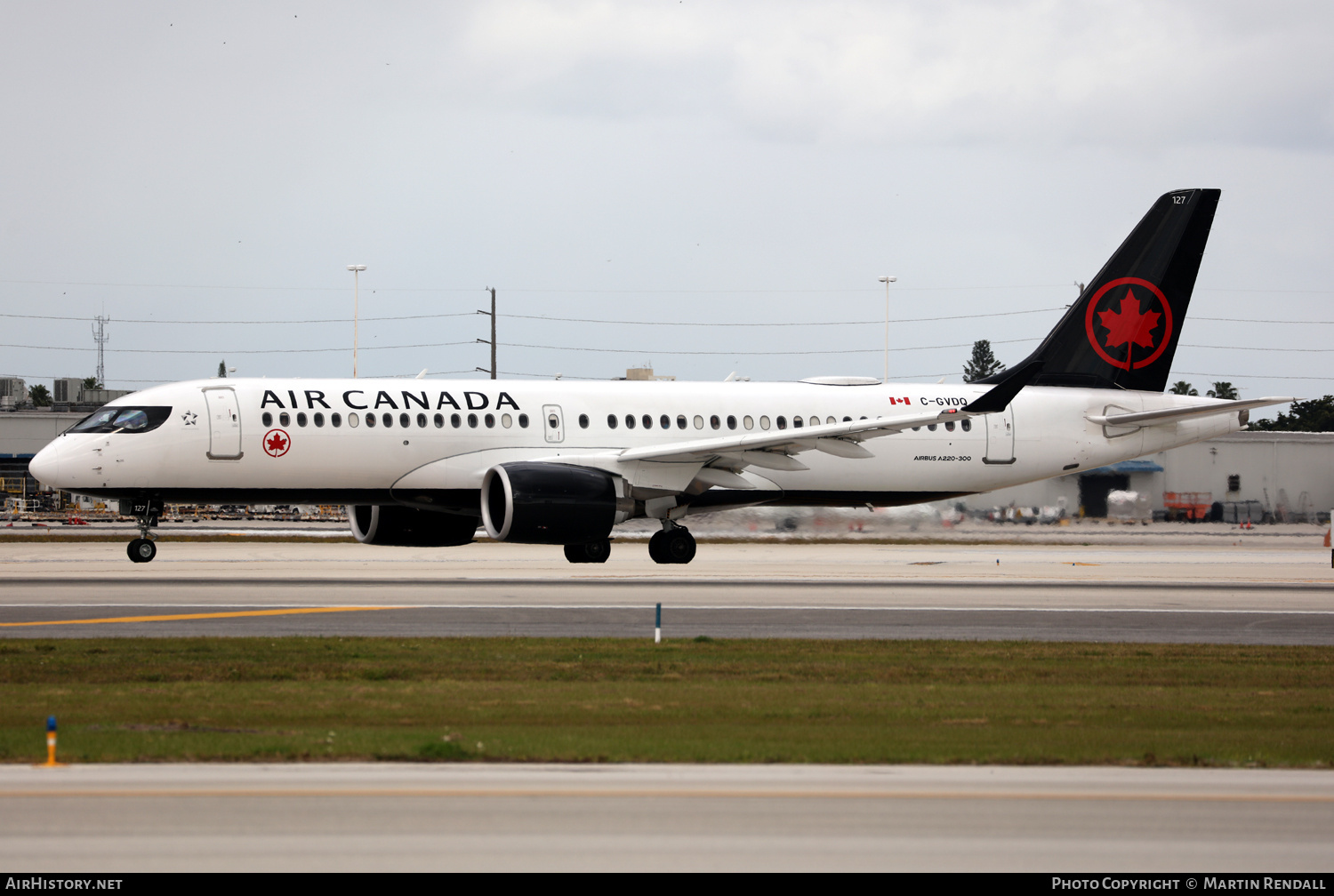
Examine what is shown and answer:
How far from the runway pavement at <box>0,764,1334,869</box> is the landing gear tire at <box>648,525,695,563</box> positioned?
20.9 metres

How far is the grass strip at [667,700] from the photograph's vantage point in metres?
10.5

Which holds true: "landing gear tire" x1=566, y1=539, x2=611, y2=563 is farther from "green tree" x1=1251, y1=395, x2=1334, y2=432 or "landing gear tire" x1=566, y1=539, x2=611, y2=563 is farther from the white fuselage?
"green tree" x1=1251, y1=395, x2=1334, y2=432

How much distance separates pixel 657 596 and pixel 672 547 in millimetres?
6861

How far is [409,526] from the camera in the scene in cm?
3212

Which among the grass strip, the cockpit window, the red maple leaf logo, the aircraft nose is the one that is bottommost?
the grass strip

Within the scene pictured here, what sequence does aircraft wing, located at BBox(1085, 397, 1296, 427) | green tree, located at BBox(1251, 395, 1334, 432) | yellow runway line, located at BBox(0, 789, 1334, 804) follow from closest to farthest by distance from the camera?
yellow runway line, located at BBox(0, 789, 1334, 804)
aircraft wing, located at BBox(1085, 397, 1296, 427)
green tree, located at BBox(1251, 395, 1334, 432)

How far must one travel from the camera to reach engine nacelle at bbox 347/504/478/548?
3194cm

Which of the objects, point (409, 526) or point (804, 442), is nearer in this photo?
point (804, 442)

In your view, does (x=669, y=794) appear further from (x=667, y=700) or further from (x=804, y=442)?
(x=804, y=442)

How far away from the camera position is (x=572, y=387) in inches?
1251

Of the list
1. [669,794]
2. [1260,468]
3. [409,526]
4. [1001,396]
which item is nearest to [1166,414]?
[1001,396]

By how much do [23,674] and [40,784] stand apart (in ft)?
19.9

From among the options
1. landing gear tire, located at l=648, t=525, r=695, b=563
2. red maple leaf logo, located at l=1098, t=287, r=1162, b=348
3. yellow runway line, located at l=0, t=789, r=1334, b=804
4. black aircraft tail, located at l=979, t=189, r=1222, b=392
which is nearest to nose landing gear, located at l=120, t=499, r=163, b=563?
landing gear tire, located at l=648, t=525, r=695, b=563

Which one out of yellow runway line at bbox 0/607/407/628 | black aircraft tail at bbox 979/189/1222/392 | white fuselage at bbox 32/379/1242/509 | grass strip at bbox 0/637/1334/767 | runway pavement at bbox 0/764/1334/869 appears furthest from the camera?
black aircraft tail at bbox 979/189/1222/392
